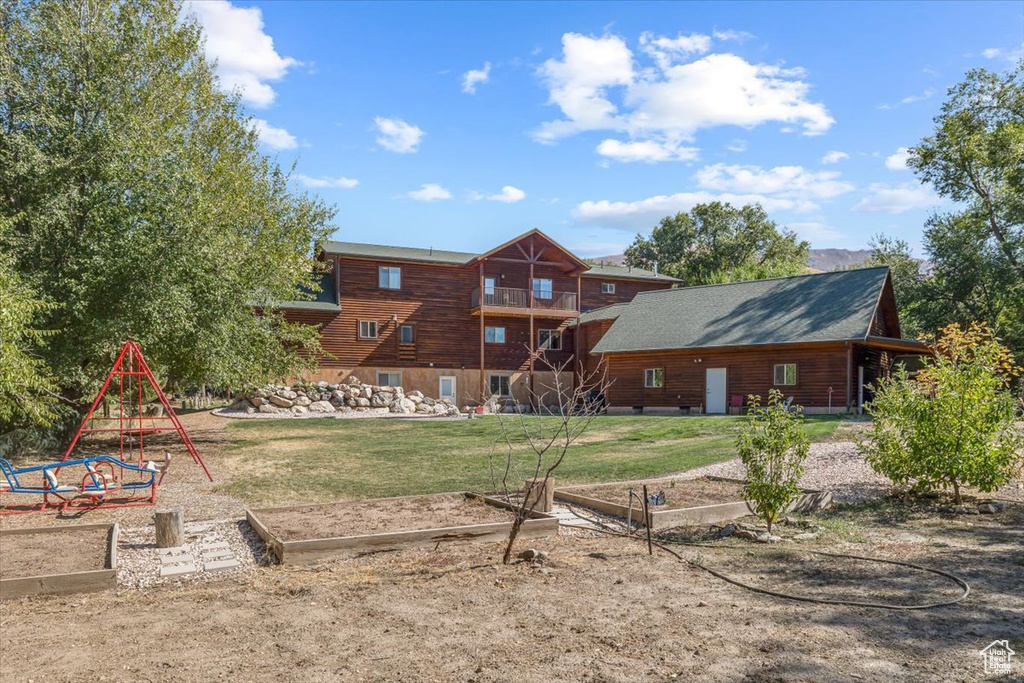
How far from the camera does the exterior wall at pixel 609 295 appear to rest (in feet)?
140

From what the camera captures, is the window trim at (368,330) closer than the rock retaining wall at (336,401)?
No

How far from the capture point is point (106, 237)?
15445mm

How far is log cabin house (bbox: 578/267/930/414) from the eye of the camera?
27172 mm

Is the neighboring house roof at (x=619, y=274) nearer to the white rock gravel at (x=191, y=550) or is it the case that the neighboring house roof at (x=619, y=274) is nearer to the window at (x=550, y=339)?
the window at (x=550, y=339)

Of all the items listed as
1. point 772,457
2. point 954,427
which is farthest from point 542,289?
point 772,457

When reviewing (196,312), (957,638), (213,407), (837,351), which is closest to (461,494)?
(957,638)

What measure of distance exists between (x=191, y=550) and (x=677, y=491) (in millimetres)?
7368

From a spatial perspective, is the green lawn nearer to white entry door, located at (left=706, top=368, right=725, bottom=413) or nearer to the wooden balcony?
white entry door, located at (left=706, top=368, right=725, bottom=413)

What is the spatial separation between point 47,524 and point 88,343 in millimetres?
7129

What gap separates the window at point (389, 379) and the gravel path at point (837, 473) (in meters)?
24.0

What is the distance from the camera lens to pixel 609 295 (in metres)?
43.3

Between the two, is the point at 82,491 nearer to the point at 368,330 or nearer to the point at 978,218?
the point at 368,330

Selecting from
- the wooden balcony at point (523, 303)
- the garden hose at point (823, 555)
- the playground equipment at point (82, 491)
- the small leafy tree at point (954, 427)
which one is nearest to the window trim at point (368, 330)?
the wooden balcony at point (523, 303)

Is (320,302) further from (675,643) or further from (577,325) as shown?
(675,643)
